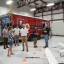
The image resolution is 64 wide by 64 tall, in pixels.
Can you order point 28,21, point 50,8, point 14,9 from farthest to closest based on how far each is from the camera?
point 50,8
point 14,9
point 28,21

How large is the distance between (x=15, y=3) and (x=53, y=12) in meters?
7.18

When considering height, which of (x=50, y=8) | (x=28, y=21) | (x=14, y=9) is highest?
(x=50, y=8)

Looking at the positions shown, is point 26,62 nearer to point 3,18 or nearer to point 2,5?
point 3,18

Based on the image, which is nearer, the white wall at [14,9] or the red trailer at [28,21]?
the red trailer at [28,21]

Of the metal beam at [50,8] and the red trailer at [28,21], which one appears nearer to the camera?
the red trailer at [28,21]

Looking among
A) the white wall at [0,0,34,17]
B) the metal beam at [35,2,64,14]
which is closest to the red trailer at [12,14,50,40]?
the white wall at [0,0,34,17]

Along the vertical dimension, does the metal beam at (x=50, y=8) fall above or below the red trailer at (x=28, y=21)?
above

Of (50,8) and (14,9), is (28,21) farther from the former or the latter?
(50,8)

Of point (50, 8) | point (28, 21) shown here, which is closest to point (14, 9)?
point (50, 8)

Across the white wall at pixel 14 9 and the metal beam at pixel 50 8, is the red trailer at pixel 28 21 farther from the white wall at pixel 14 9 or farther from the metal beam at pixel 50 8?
the metal beam at pixel 50 8

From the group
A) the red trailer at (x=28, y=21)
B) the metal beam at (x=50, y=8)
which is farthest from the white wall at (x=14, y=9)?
the red trailer at (x=28, y=21)

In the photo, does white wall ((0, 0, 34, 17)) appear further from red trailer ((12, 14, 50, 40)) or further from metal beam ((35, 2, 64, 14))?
red trailer ((12, 14, 50, 40))

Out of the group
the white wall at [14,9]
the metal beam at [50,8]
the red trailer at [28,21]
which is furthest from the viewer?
the metal beam at [50,8]

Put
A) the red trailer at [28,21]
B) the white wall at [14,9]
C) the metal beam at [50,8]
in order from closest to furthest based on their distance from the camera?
the red trailer at [28,21], the white wall at [14,9], the metal beam at [50,8]
